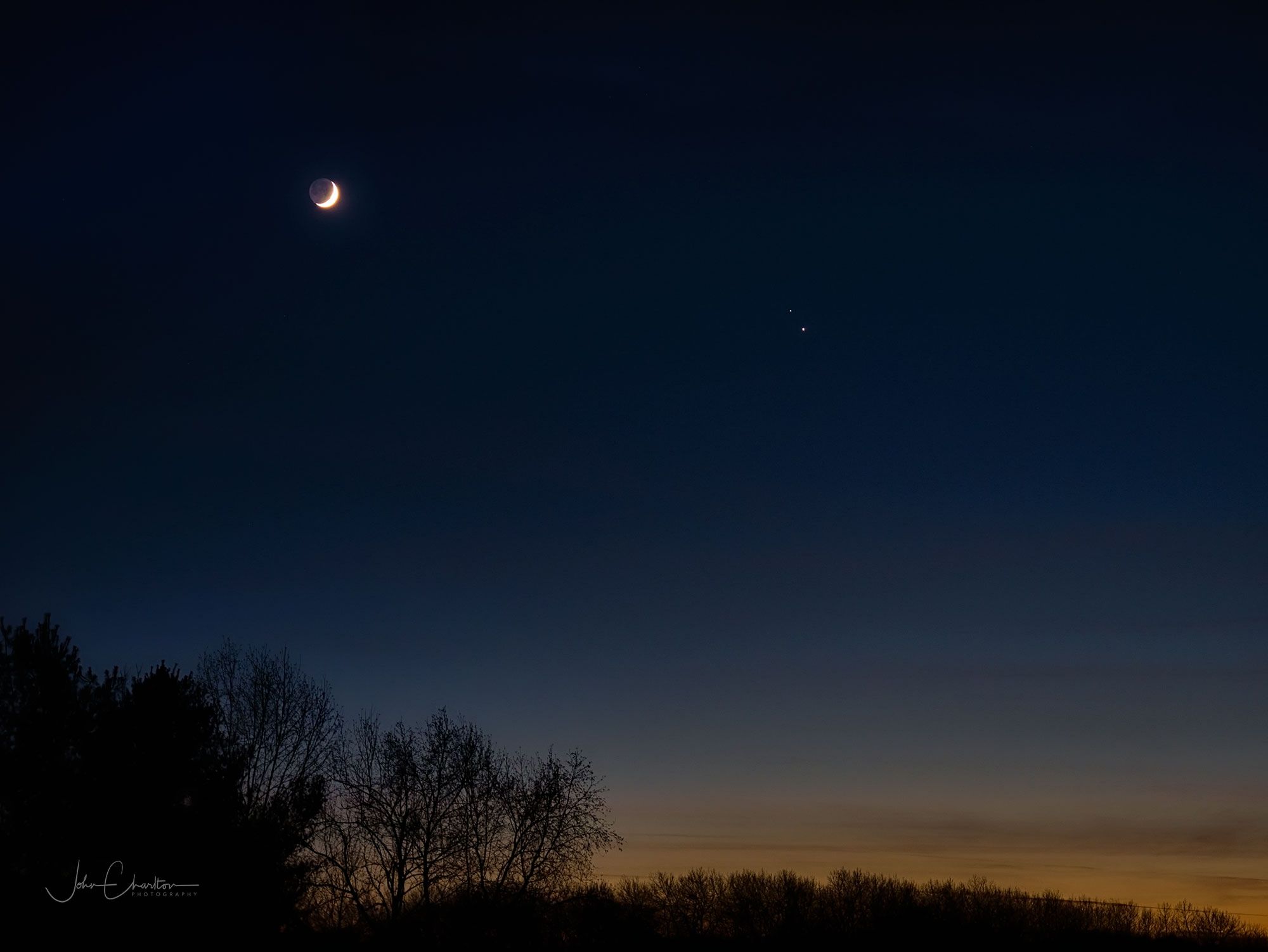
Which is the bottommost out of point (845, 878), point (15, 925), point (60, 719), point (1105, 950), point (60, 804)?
point (1105, 950)

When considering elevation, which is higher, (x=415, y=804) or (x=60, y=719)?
(x=60, y=719)

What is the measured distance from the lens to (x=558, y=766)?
6003 cm

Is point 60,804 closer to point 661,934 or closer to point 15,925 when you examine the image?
point 15,925

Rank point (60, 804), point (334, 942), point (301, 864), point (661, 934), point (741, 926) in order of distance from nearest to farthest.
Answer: point (60, 804) < point (301, 864) < point (334, 942) < point (661, 934) < point (741, 926)

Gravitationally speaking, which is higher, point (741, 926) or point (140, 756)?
point (140, 756)

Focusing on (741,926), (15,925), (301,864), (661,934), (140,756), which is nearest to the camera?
(15,925)

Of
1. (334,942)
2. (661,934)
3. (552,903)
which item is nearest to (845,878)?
(661,934)

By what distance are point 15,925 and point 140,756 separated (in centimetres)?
704

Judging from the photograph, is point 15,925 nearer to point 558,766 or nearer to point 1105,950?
point 558,766

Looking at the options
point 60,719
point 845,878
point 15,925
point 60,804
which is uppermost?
point 60,719

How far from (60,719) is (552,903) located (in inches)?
1359

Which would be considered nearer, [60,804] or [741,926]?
[60,804]

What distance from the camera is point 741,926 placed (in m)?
128

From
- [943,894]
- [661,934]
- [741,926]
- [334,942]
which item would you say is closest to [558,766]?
[334,942]
